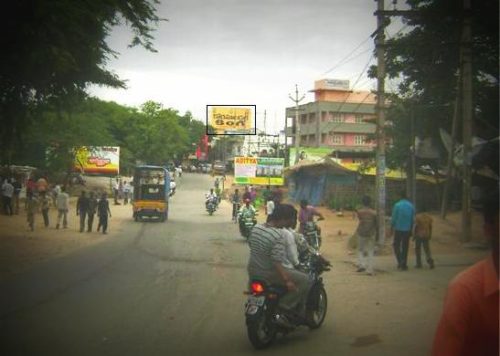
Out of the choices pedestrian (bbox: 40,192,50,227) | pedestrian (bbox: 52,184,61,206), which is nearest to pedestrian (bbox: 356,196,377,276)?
pedestrian (bbox: 40,192,50,227)

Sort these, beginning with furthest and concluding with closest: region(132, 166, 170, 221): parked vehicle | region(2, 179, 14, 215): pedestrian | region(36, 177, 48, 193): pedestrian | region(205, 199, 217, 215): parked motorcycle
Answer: region(205, 199, 217, 215): parked motorcycle < region(132, 166, 170, 221): parked vehicle < region(2, 179, 14, 215): pedestrian < region(36, 177, 48, 193): pedestrian

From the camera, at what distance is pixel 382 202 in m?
15.4

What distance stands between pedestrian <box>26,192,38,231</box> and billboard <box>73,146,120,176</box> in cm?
151

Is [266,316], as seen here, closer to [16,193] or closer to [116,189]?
[16,193]

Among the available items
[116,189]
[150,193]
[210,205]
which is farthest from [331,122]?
[116,189]

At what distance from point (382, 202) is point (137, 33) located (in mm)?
7736

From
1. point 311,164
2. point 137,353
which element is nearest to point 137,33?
point 137,353

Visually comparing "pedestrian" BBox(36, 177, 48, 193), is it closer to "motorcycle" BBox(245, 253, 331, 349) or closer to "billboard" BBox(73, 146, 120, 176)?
"billboard" BBox(73, 146, 120, 176)

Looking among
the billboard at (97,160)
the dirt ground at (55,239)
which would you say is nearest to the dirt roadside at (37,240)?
the dirt ground at (55,239)

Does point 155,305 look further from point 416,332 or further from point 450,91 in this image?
point 450,91

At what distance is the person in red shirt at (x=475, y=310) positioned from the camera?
1993 mm

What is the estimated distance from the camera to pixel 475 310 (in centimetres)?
200

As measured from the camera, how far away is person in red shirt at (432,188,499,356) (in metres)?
1.99

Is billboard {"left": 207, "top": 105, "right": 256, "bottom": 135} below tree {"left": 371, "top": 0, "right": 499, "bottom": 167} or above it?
below
